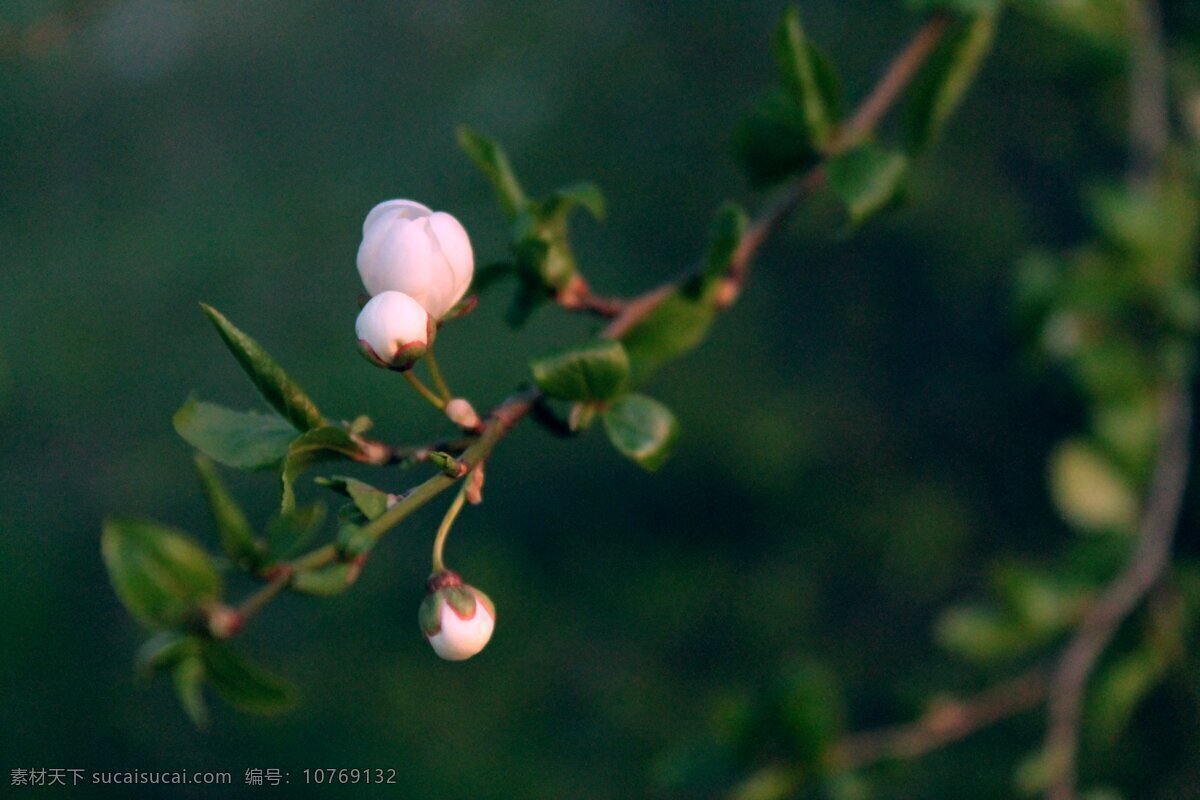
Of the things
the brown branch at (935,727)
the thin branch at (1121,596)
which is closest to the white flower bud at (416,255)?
the brown branch at (935,727)

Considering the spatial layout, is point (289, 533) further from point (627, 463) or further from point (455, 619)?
point (627, 463)

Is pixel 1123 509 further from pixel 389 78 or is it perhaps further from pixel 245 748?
pixel 389 78

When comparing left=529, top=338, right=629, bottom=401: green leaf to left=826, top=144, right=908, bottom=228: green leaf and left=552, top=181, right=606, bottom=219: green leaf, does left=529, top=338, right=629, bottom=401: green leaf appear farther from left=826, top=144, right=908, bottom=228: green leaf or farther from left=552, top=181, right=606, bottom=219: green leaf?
left=826, top=144, right=908, bottom=228: green leaf

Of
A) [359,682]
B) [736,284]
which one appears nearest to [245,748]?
[359,682]

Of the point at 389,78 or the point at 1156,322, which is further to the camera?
the point at 389,78

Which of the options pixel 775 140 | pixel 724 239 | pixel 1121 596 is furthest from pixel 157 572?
pixel 1121 596

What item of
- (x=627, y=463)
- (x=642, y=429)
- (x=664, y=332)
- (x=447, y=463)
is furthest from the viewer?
(x=627, y=463)

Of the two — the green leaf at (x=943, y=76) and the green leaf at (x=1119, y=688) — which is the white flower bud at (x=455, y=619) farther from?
the green leaf at (x=1119, y=688)
